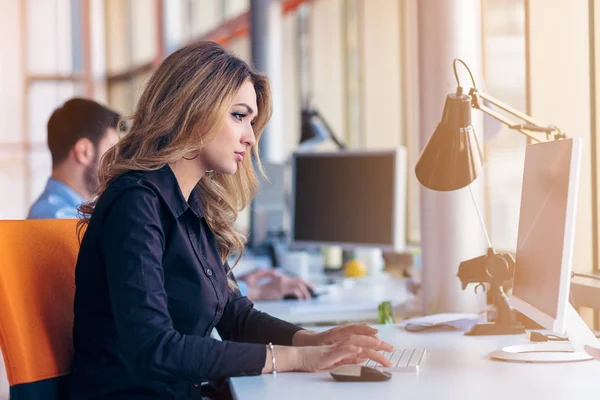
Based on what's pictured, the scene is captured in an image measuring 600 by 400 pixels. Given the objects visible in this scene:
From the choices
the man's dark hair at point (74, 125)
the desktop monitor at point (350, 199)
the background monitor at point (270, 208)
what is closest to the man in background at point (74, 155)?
the man's dark hair at point (74, 125)

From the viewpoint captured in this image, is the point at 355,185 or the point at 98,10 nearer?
the point at 355,185

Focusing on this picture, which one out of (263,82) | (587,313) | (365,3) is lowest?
(587,313)

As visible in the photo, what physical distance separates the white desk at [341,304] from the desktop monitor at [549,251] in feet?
3.15

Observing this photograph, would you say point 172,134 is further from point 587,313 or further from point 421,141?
point 587,313

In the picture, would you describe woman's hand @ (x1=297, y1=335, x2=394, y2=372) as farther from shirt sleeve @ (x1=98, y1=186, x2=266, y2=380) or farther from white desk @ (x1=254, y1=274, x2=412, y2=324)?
white desk @ (x1=254, y1=274, x2=412, y2=324)

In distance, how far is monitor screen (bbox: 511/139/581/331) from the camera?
4.49ft

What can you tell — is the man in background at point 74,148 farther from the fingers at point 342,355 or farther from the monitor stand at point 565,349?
the monitor stand at point 565,349

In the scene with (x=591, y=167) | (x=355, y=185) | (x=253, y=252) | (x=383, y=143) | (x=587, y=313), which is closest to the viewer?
(x=587, y=313)

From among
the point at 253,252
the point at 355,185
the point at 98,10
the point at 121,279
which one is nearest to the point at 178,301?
the point at 121,279

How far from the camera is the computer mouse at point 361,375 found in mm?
1531

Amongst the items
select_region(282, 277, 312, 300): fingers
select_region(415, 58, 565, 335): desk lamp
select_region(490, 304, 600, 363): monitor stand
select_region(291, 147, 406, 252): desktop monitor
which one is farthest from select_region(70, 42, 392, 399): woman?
select_region(291, 147, 406, 252): desktop monitor

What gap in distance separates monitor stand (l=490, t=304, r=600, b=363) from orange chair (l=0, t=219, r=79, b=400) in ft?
3.05

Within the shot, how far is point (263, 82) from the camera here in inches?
80.0

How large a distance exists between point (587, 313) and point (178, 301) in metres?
1.24
